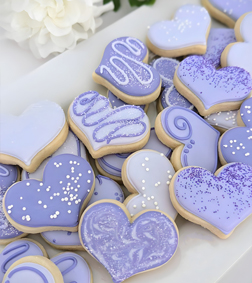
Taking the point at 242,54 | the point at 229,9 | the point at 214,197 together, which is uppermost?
the point at 229,9

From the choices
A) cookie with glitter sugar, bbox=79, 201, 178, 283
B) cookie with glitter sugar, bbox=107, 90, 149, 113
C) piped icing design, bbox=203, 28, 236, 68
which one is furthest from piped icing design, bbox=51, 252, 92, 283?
piped icing design, bbox=203, 28, 236, 68

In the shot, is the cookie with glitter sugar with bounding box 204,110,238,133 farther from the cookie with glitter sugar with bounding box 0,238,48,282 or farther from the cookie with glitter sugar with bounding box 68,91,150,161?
the cookie with glitter sugar with bounding box 0,238,48,282

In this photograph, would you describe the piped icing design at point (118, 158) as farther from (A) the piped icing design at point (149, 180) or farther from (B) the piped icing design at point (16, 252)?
(B) the piped icing design at point (16, 252)

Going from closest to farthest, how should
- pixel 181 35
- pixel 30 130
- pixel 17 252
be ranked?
pixel 17 252 → pixel 30 130 → pixel 181 35

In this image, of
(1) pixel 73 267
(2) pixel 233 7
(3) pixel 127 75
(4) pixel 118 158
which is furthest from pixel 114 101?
(2) pixel 233 7

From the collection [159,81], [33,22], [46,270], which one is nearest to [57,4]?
[33,22]

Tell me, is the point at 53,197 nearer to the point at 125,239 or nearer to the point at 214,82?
the point at 125,239

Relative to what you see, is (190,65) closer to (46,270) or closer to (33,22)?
(33,22)
